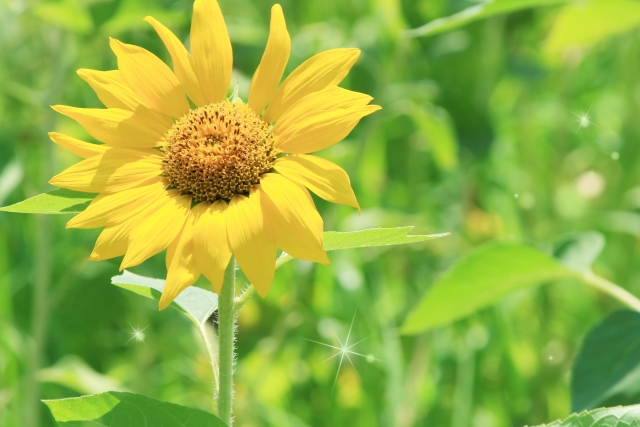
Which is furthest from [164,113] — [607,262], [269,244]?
[607,262]

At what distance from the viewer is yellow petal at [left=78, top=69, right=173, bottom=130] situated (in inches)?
22.0

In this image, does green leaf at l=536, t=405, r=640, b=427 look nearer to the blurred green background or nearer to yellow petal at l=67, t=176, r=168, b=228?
yellow petal at l=67, t=176, r=168, b=228

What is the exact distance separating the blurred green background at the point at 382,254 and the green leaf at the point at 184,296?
0.61m

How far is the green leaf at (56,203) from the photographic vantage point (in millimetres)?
474

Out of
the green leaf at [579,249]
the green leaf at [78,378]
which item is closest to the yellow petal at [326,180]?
the green leaf at [579,249]

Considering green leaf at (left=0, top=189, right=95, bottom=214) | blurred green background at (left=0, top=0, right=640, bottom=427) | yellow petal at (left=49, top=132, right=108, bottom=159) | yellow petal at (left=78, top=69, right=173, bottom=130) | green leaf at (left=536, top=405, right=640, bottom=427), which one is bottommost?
blurred green background at (left=0, top=0, right=640, bottom=427)

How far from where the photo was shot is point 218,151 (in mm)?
564

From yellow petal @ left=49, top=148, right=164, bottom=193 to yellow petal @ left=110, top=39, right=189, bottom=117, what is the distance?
40mm

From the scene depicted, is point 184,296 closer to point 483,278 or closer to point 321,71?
point 321,71

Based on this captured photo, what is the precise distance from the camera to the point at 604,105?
2.04 meters

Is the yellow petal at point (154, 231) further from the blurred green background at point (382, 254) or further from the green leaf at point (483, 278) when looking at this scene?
the blurred green background at point (382, 254)

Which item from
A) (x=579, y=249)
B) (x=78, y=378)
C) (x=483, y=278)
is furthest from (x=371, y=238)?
(x=78, y=378)

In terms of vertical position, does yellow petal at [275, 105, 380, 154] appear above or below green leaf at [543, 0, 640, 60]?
above

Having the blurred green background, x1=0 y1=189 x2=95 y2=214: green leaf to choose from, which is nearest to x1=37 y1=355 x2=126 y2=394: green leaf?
the blurred green background
